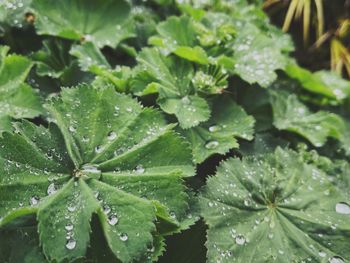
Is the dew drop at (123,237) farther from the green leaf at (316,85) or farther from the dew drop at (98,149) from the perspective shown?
the green leaf at (316,85)

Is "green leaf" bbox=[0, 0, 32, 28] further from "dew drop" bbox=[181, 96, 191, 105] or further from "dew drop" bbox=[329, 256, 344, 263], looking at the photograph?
"dew drop" bbox=[329, 256, 344, 263]

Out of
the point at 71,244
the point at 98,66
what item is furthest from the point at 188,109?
the point at 71,244

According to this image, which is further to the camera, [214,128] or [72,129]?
[214,128]

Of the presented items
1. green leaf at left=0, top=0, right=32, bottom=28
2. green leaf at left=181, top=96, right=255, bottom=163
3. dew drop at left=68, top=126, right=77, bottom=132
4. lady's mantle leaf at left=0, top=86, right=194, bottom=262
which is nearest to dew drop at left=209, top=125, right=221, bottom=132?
green leaf at left=181, top=96, right=255, bottom=163

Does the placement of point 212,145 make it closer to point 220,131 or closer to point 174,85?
point 220,131

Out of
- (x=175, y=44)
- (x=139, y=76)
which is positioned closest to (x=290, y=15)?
(x=175, y=44)

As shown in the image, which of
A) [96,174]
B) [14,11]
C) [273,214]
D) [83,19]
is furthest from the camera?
[83,19]

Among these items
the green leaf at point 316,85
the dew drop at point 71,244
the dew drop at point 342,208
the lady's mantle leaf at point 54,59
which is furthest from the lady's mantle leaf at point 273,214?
the lady's mantle leaf at point 54,59
